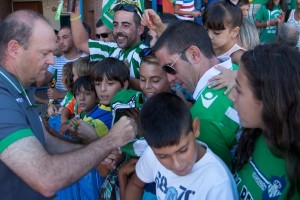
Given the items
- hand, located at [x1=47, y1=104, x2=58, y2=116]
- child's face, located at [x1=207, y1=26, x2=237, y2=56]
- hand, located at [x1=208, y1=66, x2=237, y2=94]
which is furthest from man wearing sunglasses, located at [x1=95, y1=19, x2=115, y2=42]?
hand, located at [x1=208, y1=66, x2=237, y2=94]

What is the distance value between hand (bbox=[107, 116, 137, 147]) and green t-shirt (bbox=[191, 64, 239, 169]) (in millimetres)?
371

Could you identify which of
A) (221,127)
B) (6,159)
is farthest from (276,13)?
(6,159)

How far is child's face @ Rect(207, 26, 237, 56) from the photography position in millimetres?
3269

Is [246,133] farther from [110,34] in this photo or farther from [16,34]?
[110,34]

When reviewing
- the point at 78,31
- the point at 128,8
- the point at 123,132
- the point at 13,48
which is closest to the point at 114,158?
the point at 123,132

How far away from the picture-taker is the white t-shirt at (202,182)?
1626mm

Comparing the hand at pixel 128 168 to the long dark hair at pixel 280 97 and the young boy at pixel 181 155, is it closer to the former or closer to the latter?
the young boy at pixel 181 155

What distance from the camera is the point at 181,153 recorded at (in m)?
1.69

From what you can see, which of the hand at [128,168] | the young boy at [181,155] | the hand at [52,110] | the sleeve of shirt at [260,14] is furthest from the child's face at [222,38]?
the sleeve of shirt at [260,14]

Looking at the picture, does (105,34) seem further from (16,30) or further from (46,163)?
(46,163)

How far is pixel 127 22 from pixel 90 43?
50cm

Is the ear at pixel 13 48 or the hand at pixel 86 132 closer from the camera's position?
the ear at pixel 13 48

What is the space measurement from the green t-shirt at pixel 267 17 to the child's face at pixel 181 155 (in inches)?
214

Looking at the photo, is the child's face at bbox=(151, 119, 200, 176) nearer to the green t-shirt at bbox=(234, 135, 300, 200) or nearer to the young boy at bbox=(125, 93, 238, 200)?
the young boy at bbox=(125, 93, 238, 200)
